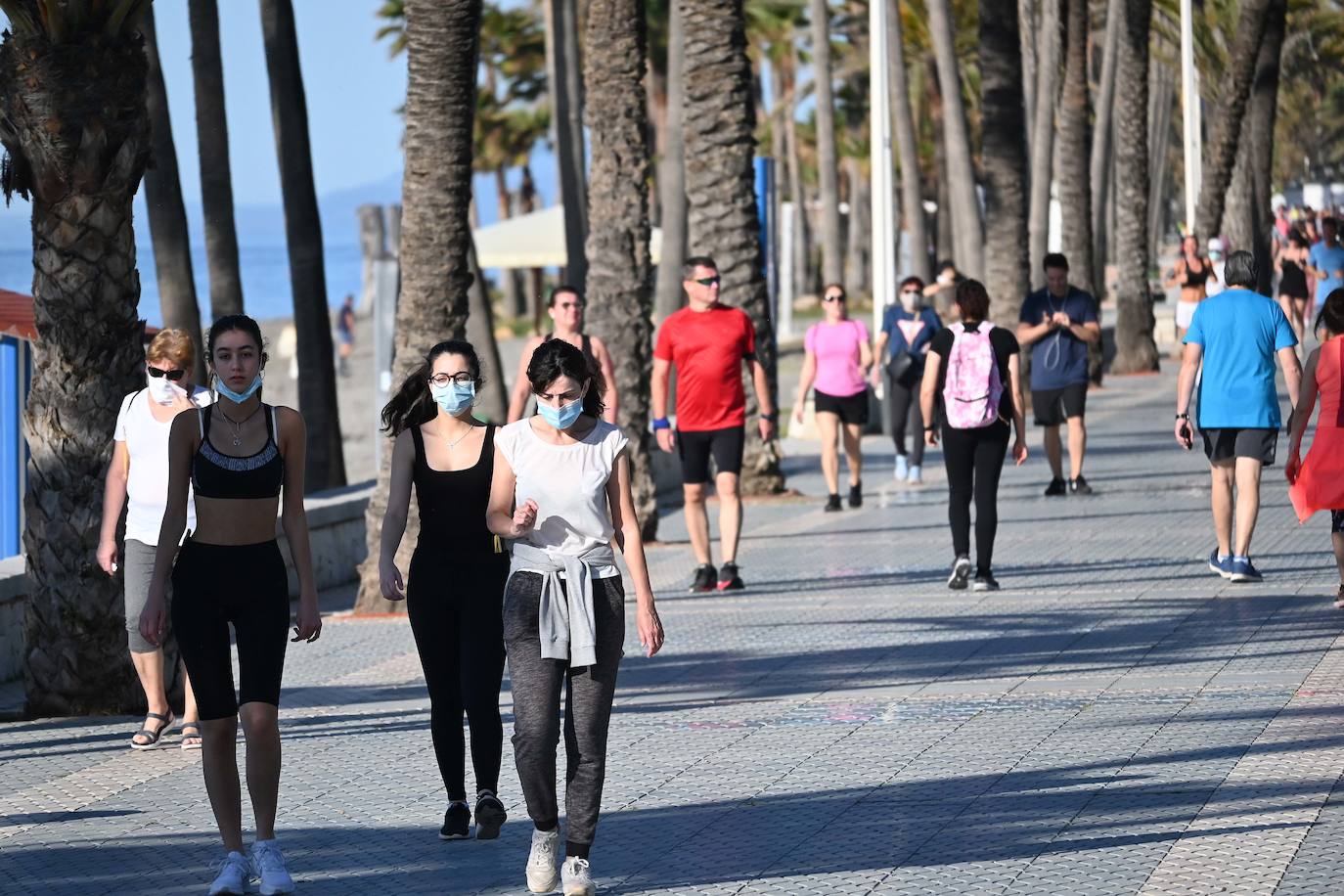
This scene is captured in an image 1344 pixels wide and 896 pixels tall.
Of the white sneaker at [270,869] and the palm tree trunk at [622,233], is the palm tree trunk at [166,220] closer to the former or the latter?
the palm tree trunk at [622,233]

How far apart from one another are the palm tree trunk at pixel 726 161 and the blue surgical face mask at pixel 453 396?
414 inches

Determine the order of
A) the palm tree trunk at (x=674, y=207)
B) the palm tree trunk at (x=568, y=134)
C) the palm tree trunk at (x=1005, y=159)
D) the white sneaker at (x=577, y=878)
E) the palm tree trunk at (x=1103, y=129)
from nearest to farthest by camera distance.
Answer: the white sneaker at (x=577, y=878), the palm tree trunk at (x=1005, y=159), the palm tree trunk at (x=674, y=207), the palm tree trunk at (x=568, y=134), the palm tree trunk at (x=1103, y=129)

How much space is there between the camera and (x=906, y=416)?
18.5 m

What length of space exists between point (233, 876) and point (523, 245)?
39076 millimetres

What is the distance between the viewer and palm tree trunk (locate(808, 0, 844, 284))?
40.3 meters

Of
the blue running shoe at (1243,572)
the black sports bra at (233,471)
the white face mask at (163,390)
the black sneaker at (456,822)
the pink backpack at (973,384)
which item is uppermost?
the white face mask at (163,390)

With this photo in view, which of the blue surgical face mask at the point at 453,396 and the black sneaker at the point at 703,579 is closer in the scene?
the blue surgical face mask at the point at 453,396

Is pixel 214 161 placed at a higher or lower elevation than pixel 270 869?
higher

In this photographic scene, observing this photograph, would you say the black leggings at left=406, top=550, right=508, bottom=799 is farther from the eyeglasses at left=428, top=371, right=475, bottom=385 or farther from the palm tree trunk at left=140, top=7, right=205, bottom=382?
the palm tree trunk at left=140, top=7, right=205, bottom=382

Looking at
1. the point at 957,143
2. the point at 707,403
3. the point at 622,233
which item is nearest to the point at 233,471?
the point at 707,403

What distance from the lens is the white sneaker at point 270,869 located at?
609cm

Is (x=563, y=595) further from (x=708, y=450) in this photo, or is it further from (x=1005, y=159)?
(x=1005, y=159)

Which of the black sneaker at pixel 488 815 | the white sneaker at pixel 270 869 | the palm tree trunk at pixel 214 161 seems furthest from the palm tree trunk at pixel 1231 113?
the white sneaker at pixel 270 869

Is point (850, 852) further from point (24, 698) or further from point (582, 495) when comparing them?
point (24, 698)
